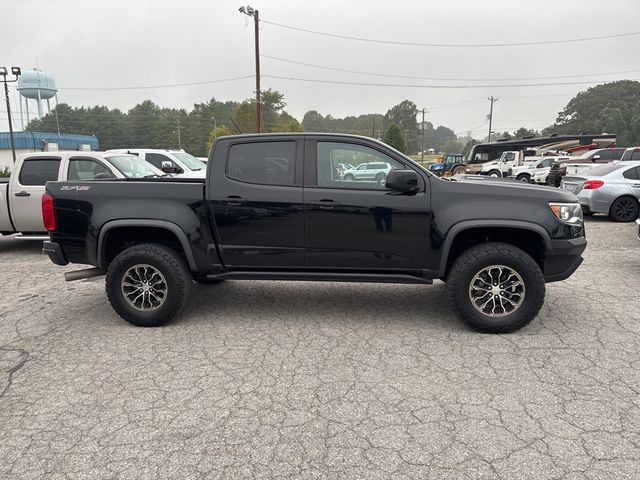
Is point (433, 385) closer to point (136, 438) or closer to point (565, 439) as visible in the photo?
point (565, 439)

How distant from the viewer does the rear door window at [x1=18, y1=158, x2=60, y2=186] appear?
8.22 m

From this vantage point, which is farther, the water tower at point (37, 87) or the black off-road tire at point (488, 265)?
the water tower at point (37, 87)

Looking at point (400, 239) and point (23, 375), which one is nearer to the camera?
point (23, 375)

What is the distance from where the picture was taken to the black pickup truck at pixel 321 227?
4188mm

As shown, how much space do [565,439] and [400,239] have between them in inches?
82.4

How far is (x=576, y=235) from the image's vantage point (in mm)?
4227

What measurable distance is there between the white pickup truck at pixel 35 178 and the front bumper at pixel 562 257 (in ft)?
23.4

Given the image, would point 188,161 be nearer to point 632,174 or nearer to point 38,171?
point 38,171

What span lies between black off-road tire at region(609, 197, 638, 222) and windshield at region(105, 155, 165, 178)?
10.6 metres

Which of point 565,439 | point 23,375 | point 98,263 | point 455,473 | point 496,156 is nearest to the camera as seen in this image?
point 455,473

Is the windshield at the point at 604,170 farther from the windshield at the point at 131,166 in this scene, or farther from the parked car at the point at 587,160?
the windshield at the point at 131,166

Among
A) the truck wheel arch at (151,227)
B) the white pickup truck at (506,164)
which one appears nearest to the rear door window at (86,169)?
the truck wheel arch at (151,227)

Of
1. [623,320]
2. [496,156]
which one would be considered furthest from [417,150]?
[623,320]

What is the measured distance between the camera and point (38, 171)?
8.27 metres
